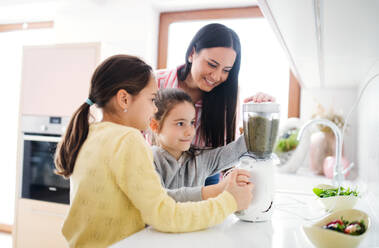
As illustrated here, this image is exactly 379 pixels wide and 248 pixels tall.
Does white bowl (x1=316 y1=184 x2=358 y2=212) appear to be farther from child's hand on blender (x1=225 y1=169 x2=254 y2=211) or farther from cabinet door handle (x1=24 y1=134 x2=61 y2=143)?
cabinet door handle (x1=24 y1=134 x2=61 y2=143)

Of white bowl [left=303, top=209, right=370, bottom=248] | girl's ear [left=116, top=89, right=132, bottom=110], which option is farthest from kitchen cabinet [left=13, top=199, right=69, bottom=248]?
white bowl [left=303, top=209, right=370, bottom=248]

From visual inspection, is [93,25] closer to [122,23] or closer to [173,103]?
[122,23]

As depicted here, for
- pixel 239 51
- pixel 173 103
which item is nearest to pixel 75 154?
pixel 173 103

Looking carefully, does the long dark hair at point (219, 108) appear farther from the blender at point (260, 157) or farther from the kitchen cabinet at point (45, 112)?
the kitchen cabinet at point (45, 112)

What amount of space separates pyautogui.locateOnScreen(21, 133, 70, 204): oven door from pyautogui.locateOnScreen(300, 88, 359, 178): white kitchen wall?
1.67 meters

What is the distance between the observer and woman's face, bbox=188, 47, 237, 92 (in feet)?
3.81

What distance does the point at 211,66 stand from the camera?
1.17 meters

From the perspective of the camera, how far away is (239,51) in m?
1.20

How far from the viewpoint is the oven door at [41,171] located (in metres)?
2.19

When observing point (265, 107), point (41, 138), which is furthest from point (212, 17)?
point (265, 107)

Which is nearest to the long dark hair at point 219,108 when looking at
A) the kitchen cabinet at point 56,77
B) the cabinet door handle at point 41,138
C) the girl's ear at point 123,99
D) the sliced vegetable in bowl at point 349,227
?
the girl's ear at point 123,99

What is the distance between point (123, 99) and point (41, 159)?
1.66 m

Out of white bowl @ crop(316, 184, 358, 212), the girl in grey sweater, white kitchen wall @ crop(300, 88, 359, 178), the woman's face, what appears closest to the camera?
white bowl @ crop(316, 184, 358, 212)

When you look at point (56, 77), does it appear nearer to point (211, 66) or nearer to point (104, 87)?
point (211, 66)
